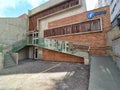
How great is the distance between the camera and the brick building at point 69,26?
1129 cm

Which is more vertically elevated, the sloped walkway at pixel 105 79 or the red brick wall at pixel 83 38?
the red brick wall at pixel 83 38

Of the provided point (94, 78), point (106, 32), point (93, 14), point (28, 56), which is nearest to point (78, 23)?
point (93, 14)

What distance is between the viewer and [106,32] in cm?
1088

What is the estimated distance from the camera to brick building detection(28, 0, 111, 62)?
11291 mm

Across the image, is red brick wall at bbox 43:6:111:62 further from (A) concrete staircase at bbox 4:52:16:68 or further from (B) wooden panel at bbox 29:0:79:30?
(A) concrete staircase at bbox 4:52:16:68

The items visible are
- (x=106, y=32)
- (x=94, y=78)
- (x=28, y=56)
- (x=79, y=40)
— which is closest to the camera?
(x=94, y=78)

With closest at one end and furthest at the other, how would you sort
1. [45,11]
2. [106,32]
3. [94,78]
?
[94,78]
[106,32]
[45,11]

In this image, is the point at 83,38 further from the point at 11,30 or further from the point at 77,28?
the point at 11,30

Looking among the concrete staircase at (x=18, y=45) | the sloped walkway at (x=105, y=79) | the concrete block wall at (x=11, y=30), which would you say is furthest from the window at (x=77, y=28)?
the sloped walkway at (x=105, y=79)

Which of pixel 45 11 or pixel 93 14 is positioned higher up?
pixel 45 11

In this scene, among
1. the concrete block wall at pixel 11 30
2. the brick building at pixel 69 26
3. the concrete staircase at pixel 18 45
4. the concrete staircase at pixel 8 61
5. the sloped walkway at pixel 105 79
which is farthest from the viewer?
the concrete block wall at pixel 11 30

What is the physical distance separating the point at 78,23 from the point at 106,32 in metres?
3.51

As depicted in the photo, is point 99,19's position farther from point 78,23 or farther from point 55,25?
Answer: point 55,25

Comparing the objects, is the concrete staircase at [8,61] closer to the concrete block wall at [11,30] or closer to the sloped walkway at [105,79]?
the concrete block wall at [11,30]
